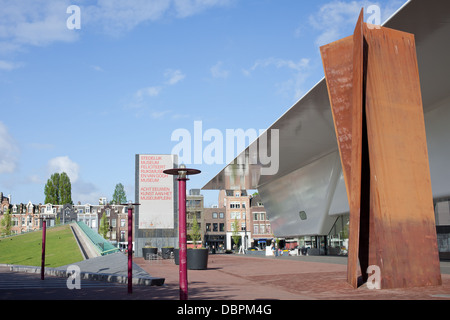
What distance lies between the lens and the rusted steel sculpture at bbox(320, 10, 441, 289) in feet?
40.8

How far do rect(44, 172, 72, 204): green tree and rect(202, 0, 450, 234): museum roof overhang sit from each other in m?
53.7

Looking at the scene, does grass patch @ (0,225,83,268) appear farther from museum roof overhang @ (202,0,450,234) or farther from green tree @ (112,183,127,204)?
green tree @ (112,183,127,204)

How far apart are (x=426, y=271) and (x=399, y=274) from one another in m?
0.95

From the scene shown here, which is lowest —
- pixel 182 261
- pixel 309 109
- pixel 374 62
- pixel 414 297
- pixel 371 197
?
pixel 414 297

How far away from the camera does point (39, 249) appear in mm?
37000

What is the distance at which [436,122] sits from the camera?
26359mm

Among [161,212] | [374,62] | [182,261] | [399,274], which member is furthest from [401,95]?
[161,212]

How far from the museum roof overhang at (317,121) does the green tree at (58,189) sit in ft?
176

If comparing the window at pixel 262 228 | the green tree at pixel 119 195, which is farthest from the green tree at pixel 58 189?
the window at pixel 262 228

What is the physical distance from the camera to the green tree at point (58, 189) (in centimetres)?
9650

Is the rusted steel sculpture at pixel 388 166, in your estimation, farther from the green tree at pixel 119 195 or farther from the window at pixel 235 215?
the green tree at pixel 119 195

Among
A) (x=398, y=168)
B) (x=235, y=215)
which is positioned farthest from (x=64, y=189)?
(x=398, y=168)

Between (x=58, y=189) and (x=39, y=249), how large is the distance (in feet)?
208

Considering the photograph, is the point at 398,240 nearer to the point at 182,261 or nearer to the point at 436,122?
the point at 182,261
